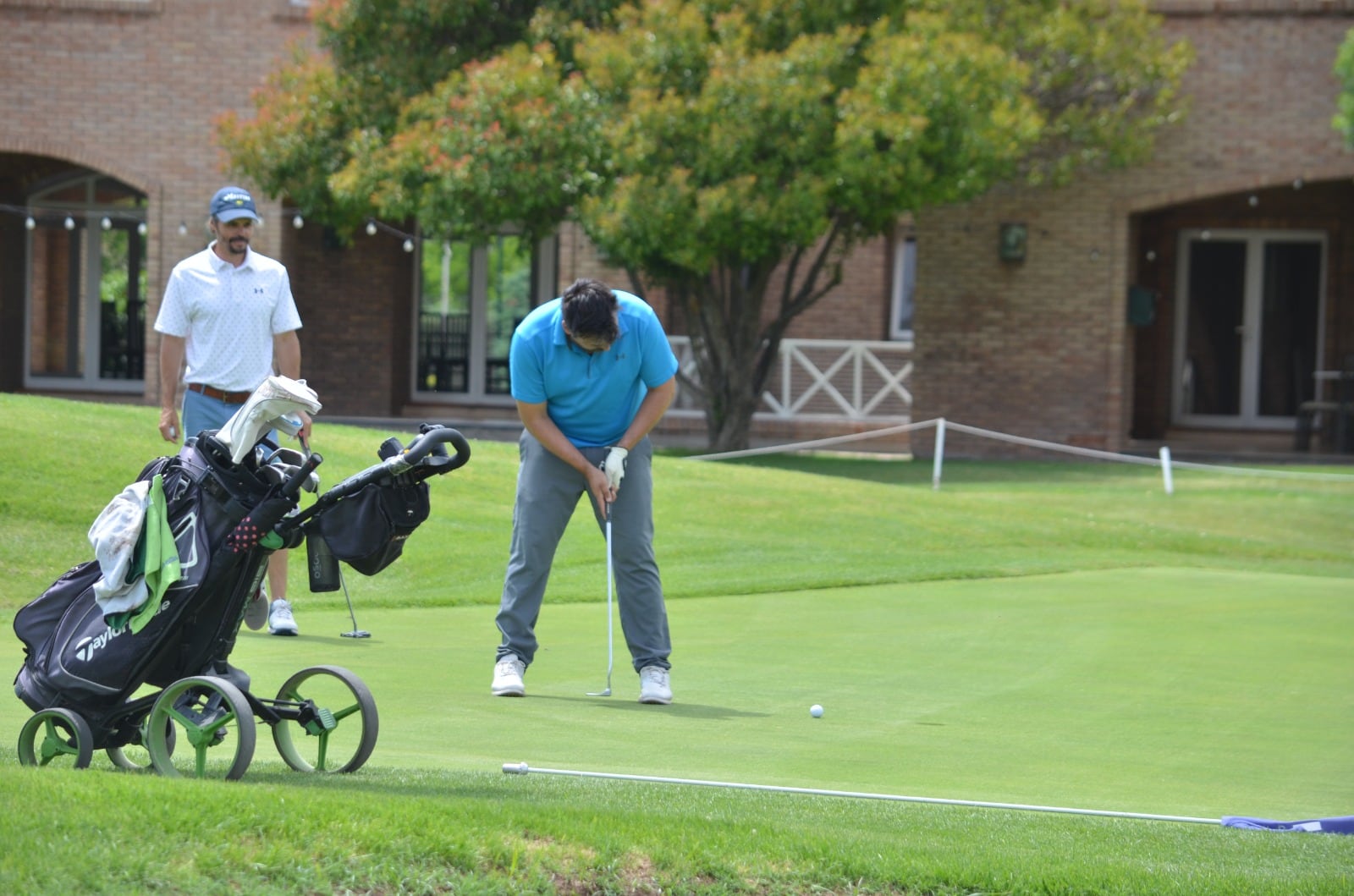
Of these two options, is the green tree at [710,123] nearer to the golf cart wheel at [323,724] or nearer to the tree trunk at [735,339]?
the tree trunk at [735,339]

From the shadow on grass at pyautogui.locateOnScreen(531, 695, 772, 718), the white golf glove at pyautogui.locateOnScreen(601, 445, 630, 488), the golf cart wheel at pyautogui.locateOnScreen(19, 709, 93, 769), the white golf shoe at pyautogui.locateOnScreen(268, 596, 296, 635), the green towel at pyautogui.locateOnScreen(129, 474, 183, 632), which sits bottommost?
the shadow on grass at pyautogui.locateOnScreen(531, 695, 772, 718)

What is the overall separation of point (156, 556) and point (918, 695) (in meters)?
3.41

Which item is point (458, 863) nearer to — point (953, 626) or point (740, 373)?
point (953, 626)

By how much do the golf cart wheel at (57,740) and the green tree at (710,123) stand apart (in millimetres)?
14247

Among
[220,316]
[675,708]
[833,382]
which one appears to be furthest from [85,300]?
[675,708]

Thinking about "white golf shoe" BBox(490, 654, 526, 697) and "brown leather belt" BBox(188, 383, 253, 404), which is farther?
"brown leather belt" BBox(188, 383, 253, 404)

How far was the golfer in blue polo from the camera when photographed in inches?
287

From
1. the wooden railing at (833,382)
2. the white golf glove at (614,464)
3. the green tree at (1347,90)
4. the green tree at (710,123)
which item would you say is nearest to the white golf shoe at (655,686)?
the white golf glove at (614,464)

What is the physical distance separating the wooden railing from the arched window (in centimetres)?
879

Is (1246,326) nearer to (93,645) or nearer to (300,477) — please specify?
(300,477)

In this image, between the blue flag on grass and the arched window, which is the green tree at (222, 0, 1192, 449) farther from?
the blue flag on grass

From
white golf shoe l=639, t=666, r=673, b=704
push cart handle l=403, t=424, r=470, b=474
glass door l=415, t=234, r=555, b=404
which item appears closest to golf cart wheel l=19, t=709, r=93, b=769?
push cart handle l=403, t=424, r=470, b=474

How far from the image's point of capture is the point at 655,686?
7.16m

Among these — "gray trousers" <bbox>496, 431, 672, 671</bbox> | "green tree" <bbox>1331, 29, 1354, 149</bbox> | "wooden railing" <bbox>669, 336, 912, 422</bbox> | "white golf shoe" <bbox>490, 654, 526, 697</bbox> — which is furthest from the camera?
"wooden railing" <bbox>669, 336, 912, 422</bbox>
